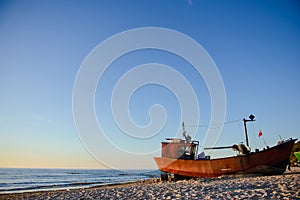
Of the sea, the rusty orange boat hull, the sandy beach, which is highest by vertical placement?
the rusty orange boat hull

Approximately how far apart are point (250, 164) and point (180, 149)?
740 centimetres

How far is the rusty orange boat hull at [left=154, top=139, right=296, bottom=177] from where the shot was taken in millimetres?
16375

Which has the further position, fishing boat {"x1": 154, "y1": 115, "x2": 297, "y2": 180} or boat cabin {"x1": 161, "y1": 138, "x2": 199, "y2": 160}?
boat cabin {"x1": 161, "y1": 138, "x2": 199, "y2": 160}

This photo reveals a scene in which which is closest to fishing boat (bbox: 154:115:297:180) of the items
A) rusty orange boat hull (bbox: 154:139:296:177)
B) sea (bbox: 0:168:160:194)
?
rusty orange boat hull (bbox: 154:139:296:177)

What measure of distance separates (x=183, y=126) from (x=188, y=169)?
20.5 feet

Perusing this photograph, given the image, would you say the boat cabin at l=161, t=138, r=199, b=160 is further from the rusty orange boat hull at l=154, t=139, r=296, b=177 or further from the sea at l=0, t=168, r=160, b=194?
the sea at l=0, t=168, r=160, b=194

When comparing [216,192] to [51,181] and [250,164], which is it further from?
[51,181]

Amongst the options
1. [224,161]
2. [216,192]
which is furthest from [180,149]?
[216,192]

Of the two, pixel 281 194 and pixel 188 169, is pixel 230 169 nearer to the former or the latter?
pixel 188 169

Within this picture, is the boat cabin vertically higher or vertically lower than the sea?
higher

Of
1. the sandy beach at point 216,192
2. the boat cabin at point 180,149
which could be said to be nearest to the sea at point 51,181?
the boat cabin at point 180,149

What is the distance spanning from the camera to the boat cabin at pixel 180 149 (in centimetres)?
2267

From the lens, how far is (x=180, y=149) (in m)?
22.9

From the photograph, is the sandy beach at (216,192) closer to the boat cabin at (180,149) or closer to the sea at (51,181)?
the boat cabin at (180,149)
